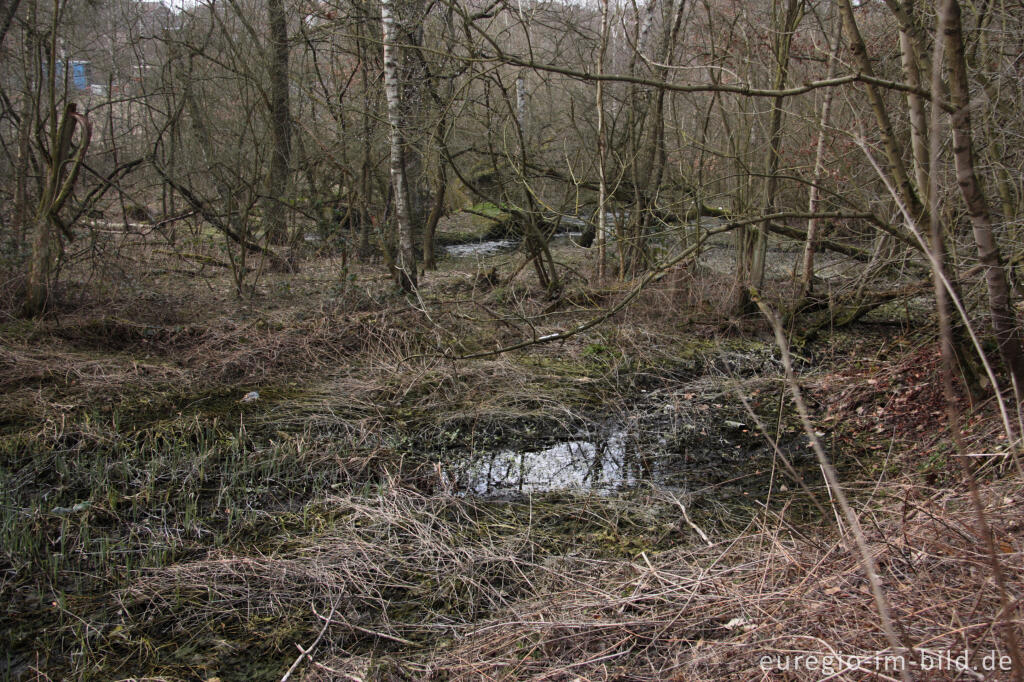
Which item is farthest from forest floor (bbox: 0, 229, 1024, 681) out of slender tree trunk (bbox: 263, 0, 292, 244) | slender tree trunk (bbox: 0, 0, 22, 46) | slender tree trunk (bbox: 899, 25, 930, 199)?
slender tree trunk (bbox: 0, 0, 22, 46)

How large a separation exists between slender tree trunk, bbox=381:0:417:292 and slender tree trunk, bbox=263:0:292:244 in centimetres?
170

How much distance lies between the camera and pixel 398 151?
26.0 feet

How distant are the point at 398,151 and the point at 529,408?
3.53 m

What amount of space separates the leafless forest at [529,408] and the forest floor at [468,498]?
0.08 feet

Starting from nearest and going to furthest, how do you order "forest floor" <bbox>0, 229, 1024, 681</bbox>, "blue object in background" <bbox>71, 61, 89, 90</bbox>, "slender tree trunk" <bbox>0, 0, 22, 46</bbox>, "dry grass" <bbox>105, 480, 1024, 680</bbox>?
"dry grass" <bbox>105, 480, 1024, 680</bbox> → "forest floor" <bbox>0, 229, 1024, 681</bbox> → "slender tree trunk" <bbox>0, 0, 22, 46</bbox> → "blue object in background" <bbox>71, 61, 89, 90</bbox>

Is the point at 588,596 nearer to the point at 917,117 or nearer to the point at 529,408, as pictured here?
the point at 529,408

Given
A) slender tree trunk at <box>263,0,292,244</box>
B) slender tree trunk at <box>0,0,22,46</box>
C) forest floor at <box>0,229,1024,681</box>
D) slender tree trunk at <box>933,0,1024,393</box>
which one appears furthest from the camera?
slender tree trunk at <box>263,0,292,244</box>

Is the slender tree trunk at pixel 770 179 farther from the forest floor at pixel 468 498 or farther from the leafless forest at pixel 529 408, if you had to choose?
the forest floor at pixel 468 498

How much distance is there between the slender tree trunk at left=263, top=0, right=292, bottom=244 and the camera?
9.20 m

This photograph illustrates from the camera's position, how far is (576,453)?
17.5ft

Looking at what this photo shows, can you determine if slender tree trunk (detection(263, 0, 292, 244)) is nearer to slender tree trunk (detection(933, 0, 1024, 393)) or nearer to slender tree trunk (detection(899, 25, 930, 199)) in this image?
slender tree trunk (detection(899, 25, 930, 199))

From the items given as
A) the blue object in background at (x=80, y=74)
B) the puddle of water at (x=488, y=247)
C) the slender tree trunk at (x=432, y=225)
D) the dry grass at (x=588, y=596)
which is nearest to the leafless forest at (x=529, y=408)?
the dry grass at (x=588, y=596)

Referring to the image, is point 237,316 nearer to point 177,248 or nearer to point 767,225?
point 177,248

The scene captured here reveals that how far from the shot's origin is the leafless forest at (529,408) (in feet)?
9.23
